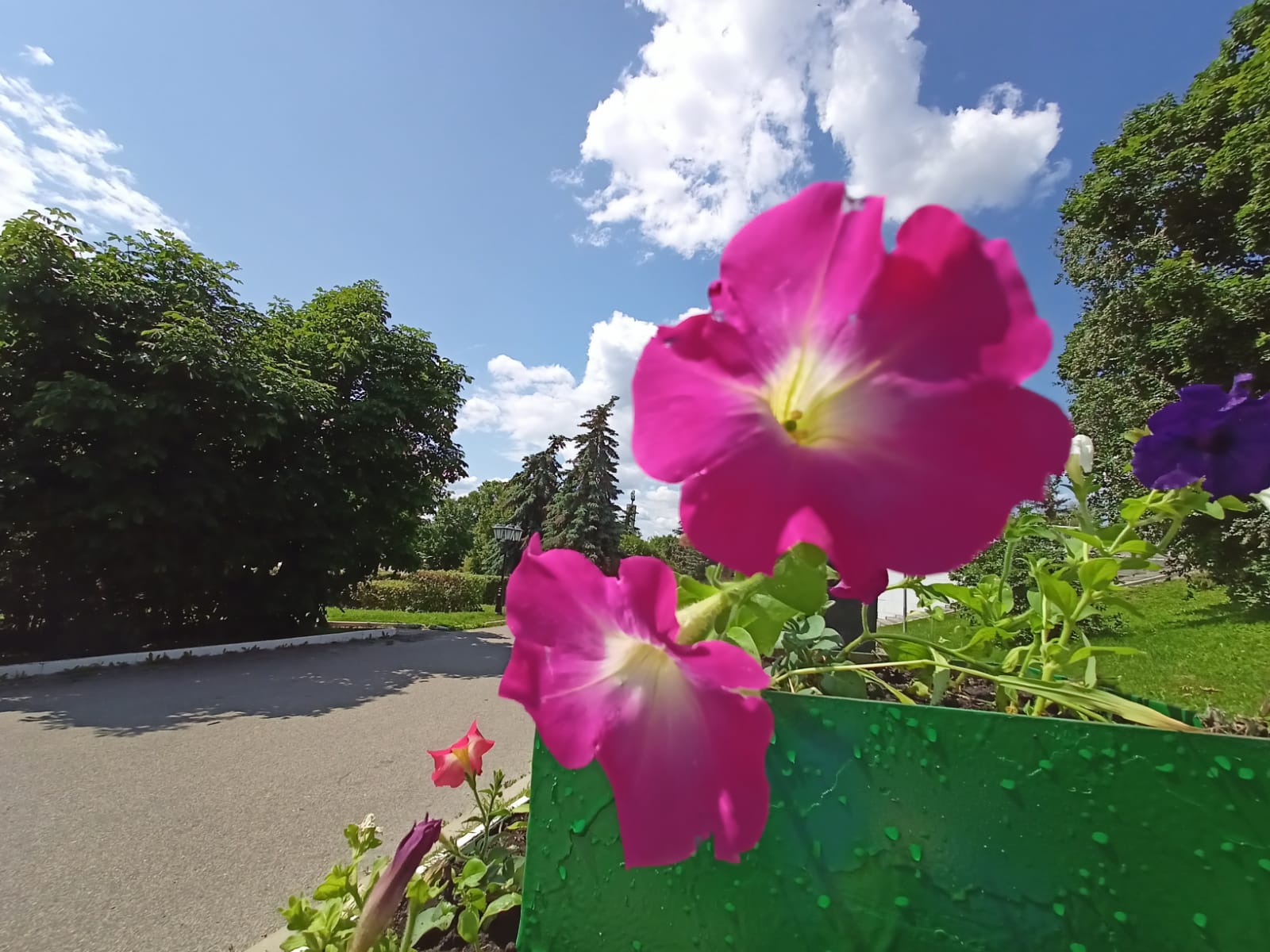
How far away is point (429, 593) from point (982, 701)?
17.2 m

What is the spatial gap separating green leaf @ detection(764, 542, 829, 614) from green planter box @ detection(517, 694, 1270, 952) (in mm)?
198

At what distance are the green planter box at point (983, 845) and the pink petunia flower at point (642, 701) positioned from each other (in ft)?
0.82

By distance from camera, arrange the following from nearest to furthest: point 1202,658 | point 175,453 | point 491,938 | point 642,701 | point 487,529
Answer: point 642,701 < point 491,938 < point 1202,658 < point 175,453 < point 487,529

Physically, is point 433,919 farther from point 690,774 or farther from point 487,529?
point 487,529

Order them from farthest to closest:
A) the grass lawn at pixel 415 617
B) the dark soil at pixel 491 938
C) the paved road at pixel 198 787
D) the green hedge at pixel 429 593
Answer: the green hedge at pixel 429 593 → the grass lawn at pixel 415 617 → the paved road at pixel 198 787 → the dark soil at pixel 491 938

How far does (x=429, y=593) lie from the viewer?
16875 millimetres

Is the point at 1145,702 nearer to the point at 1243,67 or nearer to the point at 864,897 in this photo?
the point at 864,897

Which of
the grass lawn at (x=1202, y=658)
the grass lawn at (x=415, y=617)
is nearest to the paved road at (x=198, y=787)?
the grass lawn at (x=1202, y=658)

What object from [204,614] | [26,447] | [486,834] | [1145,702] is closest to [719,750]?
[1145,702]

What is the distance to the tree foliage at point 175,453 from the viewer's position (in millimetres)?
6832

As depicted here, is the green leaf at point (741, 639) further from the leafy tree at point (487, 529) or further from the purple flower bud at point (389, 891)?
the leafy tree at point (487, 529)

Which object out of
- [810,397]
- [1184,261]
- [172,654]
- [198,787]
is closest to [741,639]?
[810,397]

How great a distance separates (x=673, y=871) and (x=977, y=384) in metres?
0.59

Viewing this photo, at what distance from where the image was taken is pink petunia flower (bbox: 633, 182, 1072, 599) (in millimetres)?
273
